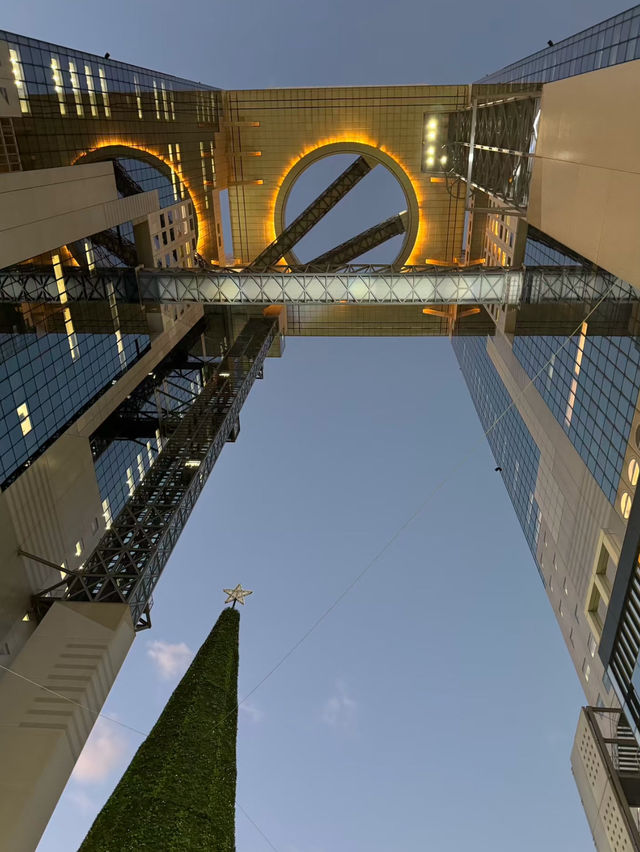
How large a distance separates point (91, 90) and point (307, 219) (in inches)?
1091

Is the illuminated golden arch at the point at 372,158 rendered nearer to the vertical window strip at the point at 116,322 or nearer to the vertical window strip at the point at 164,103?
the vertical window strip at the point at 164,103

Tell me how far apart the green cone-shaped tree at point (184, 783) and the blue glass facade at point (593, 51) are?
98.9 feet

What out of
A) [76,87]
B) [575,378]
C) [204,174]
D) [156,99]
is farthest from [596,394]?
[204,174]

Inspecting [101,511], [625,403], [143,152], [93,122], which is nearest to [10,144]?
[93,122]

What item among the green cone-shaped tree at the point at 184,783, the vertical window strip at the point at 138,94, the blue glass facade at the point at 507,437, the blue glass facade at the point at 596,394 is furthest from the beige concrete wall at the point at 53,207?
the blue glass facade at the point at 507,437

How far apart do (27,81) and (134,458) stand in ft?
75.9

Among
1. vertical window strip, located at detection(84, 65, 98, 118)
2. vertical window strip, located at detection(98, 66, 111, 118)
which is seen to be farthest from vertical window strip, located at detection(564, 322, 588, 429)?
vertical window strip, located at detection(98, 66, 111, 118)

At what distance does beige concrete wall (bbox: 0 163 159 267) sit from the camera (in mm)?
19250

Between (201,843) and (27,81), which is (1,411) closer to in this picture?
(27,81)

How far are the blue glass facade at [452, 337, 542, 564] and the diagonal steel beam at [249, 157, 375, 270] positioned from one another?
2208 centimetres

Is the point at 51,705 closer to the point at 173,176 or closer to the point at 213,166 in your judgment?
the point at 173,176

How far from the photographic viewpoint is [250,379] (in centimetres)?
4469

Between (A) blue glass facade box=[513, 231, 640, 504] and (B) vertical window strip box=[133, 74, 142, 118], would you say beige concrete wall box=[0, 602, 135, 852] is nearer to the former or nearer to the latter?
(A) blue glass facade box=[513, 231, 640, 504]

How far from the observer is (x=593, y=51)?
26688mm
